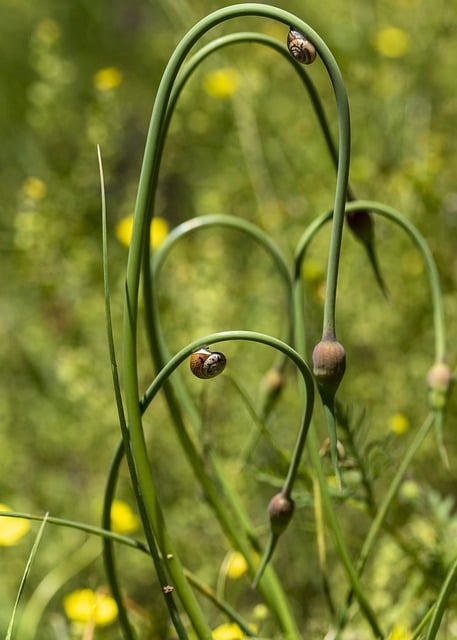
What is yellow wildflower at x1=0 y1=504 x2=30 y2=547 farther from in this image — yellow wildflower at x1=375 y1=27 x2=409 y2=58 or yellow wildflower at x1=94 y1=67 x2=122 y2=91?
yellow wildflower at x1=375 y1=27 x2=409 y2=58

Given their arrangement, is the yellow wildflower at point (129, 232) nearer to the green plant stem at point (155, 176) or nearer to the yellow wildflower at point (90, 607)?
the yellow wildflower at point (90, 607)

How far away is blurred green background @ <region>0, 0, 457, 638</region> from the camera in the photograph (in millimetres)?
1453

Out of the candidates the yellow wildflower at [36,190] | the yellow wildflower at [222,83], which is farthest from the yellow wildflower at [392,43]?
the yellow wildflower at [36,190]

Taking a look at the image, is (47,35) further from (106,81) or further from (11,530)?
(11,530)

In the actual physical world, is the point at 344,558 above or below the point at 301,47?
below

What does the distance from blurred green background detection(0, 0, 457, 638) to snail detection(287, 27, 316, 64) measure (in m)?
0.51

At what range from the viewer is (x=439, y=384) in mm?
833

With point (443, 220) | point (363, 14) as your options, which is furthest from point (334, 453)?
point (363, 14)

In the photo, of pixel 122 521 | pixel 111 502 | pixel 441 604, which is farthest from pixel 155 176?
pixel 122 521

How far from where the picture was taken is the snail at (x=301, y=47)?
56 centimetres

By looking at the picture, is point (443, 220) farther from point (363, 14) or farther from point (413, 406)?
point (363, 14)

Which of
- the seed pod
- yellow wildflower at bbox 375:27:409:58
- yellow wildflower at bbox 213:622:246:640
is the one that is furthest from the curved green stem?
yellow wildflower at bbox 375:27:409:58

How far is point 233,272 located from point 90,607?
1.04 m

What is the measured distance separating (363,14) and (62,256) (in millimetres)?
1061
